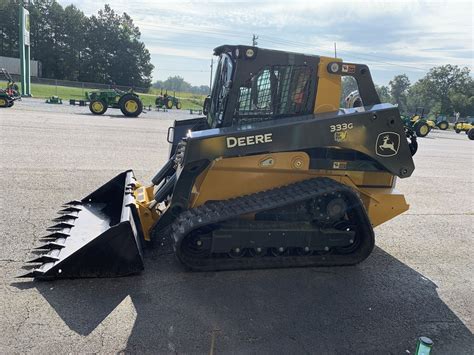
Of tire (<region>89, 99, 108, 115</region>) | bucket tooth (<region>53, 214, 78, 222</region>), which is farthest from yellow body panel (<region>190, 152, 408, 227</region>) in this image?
tire (<region>89, 99, 108, 115</region>)

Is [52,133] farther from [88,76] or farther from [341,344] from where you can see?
[88,76]

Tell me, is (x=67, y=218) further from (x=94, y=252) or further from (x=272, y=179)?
(x=272, y=179)

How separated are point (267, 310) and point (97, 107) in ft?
64.7

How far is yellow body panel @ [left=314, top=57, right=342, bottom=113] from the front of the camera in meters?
4.54

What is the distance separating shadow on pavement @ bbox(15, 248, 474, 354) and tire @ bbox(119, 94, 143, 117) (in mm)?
18218

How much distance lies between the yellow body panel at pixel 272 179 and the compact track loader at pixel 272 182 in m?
0.01

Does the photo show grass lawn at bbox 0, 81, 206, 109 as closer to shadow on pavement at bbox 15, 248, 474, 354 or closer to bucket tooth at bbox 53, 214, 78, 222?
bucket tooth at bbox 53, 214, 78, 222

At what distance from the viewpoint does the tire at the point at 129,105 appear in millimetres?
21438

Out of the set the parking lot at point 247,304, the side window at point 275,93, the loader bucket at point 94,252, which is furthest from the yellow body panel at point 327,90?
the loader bucket at point 94,252

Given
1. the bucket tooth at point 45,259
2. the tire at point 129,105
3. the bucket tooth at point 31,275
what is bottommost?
the bucket tooth at point 31,275

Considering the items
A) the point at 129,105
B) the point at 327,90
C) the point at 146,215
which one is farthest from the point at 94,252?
the point at 129,105

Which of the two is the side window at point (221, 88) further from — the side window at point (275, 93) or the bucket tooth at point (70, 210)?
the bucket tooth at point (70, 210)

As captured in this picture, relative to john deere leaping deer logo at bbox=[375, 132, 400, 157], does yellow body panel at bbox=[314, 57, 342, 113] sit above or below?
above

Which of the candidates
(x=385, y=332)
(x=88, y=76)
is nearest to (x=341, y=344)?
(x=385, y=332)
